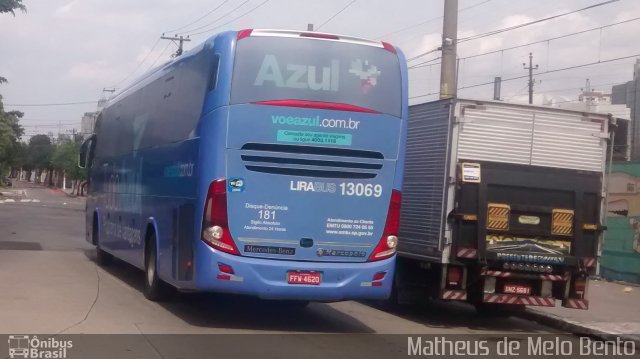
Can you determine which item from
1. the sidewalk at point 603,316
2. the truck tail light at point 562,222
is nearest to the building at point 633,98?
the sidewalk at point 603,316

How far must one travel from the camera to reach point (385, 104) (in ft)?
34.9

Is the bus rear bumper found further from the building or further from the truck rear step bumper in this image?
the building

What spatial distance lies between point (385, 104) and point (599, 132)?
4.03 metres

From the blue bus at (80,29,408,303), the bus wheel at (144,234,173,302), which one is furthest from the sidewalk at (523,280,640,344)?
the bus wheel at (144,234,173,302)

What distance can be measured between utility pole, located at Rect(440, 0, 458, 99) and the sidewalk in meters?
5.25

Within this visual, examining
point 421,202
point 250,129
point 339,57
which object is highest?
point 339,57

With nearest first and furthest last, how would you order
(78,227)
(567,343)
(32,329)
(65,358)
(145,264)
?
(65,358)
(32,329)
(567,343)
(145,264)
(78,227)

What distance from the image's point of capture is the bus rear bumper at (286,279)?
10008mm

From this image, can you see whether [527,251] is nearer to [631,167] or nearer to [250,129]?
[250,129]

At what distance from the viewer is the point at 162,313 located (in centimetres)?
1159

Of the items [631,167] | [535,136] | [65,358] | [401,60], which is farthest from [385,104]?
[631,167]

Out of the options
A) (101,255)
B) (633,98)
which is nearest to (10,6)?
(101,255)

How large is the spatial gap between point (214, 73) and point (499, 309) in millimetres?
6554

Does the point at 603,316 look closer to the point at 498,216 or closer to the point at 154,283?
the point at 498,216
